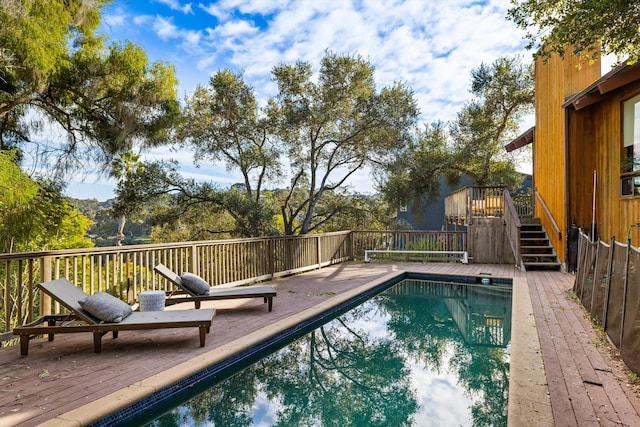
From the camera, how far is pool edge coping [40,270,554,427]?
261 cm

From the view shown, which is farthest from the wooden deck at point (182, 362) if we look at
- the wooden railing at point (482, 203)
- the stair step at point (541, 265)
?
the wooden railing at point (482, 203)

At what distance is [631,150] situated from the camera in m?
7.27

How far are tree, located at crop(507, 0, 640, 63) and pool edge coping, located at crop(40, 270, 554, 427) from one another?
3.71 metres

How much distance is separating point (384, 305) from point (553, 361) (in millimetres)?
4045

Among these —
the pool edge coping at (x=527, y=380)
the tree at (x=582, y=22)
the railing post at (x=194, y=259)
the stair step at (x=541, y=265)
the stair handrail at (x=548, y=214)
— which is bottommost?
the pool edge coping at (x=527, y=380)

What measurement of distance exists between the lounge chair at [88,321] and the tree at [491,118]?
1421 centimetres

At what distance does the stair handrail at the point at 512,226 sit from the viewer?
1041 centimetres

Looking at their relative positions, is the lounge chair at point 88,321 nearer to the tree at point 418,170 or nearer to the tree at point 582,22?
the tree at point 582,22

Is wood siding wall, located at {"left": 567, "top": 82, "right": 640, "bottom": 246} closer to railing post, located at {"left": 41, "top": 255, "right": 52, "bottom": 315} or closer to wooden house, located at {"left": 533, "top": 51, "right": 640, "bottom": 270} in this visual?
wooden house, located at {"left": 533, "top": 51, "right": 640, "bottom": 270}

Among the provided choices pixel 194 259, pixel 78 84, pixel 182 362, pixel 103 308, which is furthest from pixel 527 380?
pixel 78 84

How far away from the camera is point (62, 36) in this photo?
8.40 meters

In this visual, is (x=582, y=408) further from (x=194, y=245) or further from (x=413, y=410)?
(x=194, y=245)

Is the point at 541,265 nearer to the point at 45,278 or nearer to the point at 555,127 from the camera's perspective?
the point at 555,127

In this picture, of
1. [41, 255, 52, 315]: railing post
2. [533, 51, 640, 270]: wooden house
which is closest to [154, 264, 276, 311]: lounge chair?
[41, 255, 52, 315]: railing post
